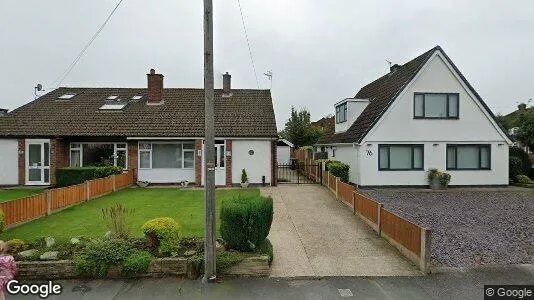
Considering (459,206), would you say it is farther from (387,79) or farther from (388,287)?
(387,79)

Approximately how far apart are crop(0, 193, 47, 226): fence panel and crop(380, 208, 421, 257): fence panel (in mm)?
10667

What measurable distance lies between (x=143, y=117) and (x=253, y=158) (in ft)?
24.2

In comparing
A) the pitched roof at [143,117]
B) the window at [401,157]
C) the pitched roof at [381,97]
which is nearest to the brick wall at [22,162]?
the pitched roof at [143,117]

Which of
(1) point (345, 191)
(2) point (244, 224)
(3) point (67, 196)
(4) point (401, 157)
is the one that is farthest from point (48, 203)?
(4) point (401, 157)

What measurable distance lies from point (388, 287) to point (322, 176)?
43.2 ft

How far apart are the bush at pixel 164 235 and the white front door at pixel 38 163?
15.8m

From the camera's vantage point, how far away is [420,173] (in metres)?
19.1

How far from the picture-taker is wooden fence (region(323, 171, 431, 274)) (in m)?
6.90

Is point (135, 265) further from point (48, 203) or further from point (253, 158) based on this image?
point (253, 158)


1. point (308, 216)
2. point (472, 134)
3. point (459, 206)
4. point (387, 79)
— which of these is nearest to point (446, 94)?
point (472, 134)

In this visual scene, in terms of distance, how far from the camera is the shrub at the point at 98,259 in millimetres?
6555

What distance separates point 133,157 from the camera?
1997cm

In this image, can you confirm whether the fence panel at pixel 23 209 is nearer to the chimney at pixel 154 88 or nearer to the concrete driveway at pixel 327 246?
the concrete driveway at pixel 327 246

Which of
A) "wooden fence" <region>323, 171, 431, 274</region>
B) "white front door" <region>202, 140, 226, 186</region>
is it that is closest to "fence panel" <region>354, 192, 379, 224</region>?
"wooden fence" <region>323, 171, 431, 274</region>
